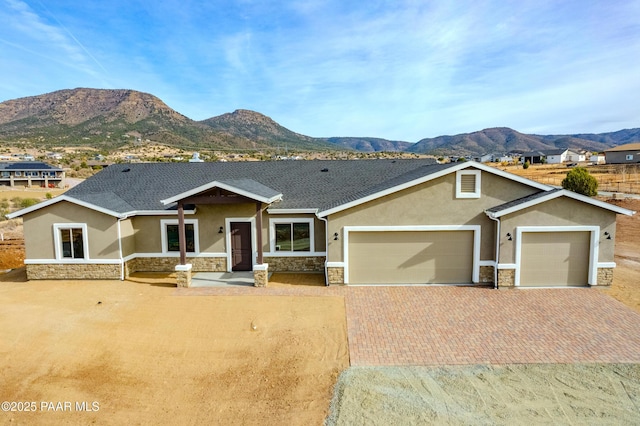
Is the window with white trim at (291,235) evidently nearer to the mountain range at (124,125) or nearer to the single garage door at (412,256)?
the single garage door at (412,256)

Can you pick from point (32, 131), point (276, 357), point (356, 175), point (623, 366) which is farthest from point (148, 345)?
point (32, 131)

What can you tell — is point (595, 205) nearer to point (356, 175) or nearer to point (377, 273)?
point (377, 273)

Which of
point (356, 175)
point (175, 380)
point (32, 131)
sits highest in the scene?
point (32, 131)

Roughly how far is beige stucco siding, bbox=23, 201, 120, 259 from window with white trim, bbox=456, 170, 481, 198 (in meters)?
13.7

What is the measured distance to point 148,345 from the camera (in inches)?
372

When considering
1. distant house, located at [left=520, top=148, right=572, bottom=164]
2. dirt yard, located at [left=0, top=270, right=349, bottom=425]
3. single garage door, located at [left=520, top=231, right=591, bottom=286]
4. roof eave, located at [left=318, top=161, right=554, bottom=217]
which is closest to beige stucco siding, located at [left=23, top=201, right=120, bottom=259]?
dirt yard, located at [left=0, top=270, right=349, bottom=425]

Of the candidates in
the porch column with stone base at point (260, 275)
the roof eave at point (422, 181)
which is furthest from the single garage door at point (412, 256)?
the porch column with stone base at point (260, 275)

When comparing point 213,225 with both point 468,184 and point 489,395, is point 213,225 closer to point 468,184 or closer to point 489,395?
point 468,184

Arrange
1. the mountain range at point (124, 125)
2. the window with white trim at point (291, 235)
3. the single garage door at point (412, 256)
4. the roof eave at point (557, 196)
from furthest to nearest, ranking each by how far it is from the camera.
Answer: the mountain range at point (124, 125) < the window with white trim at point (291, 235) < the single garage door at point (412, 256) < the roof eave at point (557, 196)

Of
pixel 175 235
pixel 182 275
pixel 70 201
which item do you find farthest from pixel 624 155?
pixel 70 201

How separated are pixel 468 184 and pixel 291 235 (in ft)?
24.4

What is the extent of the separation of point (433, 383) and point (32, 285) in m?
15.6

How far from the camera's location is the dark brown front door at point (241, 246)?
1587cm

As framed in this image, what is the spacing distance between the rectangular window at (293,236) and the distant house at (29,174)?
224ft
